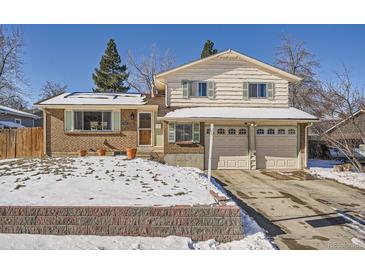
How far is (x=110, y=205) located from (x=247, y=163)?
9956mm

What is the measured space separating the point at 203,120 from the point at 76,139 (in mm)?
7137

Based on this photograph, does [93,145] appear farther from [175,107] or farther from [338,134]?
[338,134]

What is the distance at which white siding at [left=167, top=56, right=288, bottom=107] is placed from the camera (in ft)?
48.1

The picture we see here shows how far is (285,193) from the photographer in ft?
28.9

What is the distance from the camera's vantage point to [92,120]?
47.9ft

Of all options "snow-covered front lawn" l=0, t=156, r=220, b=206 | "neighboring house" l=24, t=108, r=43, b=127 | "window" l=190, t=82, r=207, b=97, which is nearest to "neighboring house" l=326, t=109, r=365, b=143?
"window" l=190, t=82, r=207, b=97

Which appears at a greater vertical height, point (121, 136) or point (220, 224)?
point (121, 136)

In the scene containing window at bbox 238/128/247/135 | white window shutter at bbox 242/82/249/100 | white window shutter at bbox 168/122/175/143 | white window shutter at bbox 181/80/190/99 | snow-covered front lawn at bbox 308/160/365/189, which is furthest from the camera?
white window shutter at bbox 242/82/249/100

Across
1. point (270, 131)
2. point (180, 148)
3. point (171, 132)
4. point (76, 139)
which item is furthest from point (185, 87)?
point (76, 139)

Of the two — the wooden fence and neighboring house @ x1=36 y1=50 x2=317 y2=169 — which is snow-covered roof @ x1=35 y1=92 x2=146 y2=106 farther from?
Result: the wooden fence

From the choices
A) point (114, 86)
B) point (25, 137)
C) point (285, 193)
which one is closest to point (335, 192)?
point (285, 193)

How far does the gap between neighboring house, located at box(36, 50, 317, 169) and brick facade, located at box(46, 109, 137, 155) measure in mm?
50

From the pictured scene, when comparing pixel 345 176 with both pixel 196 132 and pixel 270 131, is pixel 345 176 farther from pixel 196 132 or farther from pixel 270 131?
pixel 196 132

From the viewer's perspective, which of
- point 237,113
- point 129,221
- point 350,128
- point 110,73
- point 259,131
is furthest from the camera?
point 110,73
